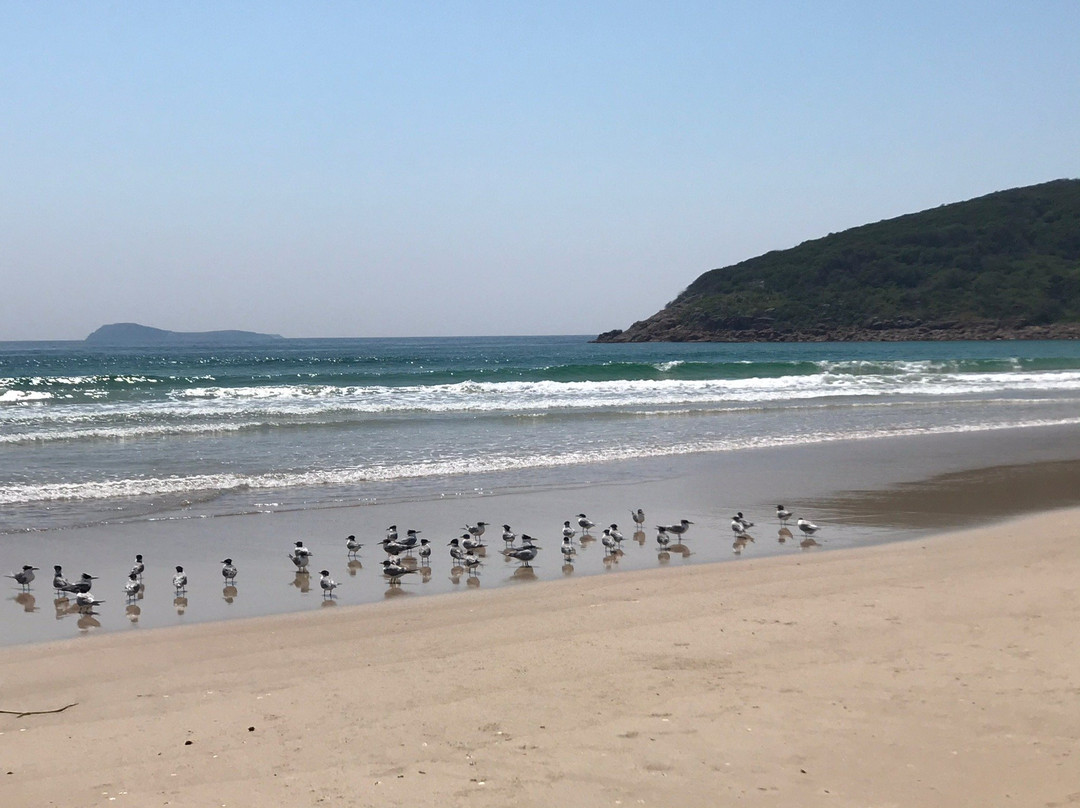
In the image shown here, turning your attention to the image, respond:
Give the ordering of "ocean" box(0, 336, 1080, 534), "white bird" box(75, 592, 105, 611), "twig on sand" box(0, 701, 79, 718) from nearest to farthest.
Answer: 1. "twig on sand" box(0, 701, 79, 718)
2. "white bird" box(75, 592, 105, 611)
3. "ocean" box(0, 336, 1080, 534)

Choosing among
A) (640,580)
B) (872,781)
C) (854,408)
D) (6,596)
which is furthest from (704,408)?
(872,781)

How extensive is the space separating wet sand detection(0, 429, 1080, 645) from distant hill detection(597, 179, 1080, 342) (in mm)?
72577

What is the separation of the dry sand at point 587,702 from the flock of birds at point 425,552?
1.20 m

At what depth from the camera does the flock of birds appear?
883 centimetres

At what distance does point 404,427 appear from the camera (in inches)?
937

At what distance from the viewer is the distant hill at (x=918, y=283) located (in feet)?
277

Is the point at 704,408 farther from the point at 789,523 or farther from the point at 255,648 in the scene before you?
the point at 255,648

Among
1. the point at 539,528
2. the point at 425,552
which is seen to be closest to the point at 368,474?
the point at 539,528

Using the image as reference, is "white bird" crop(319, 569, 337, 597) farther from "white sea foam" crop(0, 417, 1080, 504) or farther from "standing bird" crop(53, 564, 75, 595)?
"white sea foam" crop(0, 417, 1080, 504)

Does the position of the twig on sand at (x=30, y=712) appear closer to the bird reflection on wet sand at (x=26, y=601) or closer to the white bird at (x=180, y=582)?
the bird reflection on wet sand at (x=26, y=601)

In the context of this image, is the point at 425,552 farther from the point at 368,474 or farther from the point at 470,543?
the point at 368,474

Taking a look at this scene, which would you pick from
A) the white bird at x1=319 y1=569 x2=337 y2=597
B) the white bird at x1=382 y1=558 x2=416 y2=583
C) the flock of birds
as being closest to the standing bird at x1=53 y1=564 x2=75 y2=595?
the flock of birds

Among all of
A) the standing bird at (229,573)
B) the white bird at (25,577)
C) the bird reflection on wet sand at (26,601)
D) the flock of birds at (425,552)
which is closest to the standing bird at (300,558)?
the flock of birds at (425,552)

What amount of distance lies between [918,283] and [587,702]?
309 feet
